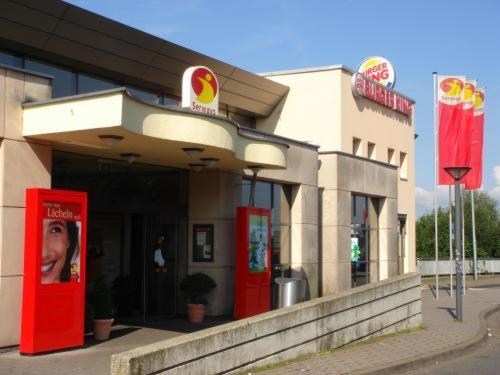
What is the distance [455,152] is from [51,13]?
601 inches

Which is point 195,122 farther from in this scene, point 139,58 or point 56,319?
point 139,58

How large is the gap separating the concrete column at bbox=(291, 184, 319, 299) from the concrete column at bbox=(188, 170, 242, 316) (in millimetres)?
3248

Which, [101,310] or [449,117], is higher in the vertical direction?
[449,117]

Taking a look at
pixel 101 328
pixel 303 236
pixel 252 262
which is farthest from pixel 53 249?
pixel 303 236

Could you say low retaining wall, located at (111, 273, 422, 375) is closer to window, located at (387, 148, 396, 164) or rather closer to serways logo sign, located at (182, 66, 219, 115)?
serways logo sign, located at (182, 66, 219, 115)

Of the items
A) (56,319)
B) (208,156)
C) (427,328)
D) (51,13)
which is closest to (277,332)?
(56,319)

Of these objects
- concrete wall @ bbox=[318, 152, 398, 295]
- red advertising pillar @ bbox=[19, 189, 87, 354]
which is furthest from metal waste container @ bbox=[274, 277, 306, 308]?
red advertising pillar @ bbox=[19, 189, 87, 354]

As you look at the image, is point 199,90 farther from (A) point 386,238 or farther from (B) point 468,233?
(B) point 468,233

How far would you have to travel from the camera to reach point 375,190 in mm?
24500

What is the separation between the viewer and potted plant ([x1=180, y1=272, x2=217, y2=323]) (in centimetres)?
1596

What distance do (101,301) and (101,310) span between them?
0.57 feet

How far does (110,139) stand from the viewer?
11672 millimetres

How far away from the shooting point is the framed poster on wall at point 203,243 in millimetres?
16859

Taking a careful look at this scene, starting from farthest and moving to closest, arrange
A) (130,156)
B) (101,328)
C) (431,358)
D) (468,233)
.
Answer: (468,233) → (130,156) → (101,328) → (431,358)
